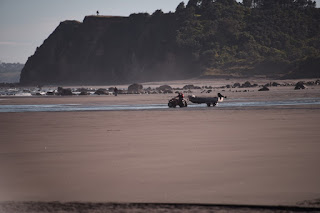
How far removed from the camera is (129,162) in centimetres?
1163

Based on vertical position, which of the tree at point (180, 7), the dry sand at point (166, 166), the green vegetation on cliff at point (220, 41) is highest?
the tree at point (180, 7)

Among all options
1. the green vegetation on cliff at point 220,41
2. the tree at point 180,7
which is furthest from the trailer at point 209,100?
the tree at point 180,7

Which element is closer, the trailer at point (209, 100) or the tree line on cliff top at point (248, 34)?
the trailer at point (209, 100)

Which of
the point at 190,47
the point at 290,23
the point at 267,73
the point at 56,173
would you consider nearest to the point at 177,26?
the point at 190,47

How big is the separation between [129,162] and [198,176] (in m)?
2.29

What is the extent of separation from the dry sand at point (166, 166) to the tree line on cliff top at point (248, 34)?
411ft

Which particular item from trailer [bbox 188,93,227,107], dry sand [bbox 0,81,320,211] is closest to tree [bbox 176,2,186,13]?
trailer [bbox 188,93,227,107]

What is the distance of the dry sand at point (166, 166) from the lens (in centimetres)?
850

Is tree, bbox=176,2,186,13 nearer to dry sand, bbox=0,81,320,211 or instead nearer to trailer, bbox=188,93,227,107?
trailer, bbox=188,93,227,107

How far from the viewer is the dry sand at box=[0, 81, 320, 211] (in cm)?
850

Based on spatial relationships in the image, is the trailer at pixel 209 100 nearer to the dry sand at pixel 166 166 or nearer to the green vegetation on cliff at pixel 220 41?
the dry sand at pixel 166 166

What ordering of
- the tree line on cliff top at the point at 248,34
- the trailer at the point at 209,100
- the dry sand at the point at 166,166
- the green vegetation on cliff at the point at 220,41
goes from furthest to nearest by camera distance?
the green vegetation on cliff at the point at 220,41 < the tree line on cliff top at the point at 248,34 < the trailer at the point at 209,100 < the dry sand at the point at 166,166

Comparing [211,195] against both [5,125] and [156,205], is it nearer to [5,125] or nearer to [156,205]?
[156,205]

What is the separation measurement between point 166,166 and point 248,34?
16734 cm
